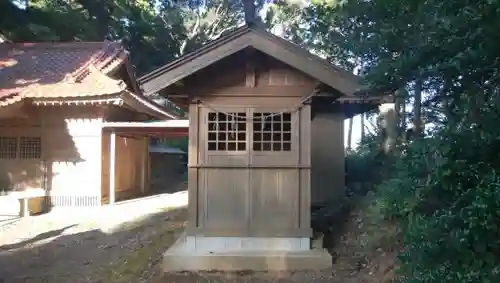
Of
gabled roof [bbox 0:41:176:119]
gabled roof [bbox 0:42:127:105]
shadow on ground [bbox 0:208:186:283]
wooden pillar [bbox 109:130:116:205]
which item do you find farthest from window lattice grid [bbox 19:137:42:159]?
shadow on ground [bbox 0:208:186:283]

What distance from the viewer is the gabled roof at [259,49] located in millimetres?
7219

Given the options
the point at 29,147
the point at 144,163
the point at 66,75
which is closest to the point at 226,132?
the point at 66,75

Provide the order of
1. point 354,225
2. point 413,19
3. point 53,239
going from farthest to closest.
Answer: point 53,239 < point 354,225 < point 413,19

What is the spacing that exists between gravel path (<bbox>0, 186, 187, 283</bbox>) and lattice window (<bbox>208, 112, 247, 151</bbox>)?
2.14m

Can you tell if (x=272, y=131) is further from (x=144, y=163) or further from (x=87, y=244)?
(x=144, y=163)

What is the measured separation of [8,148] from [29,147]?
24.5 inches

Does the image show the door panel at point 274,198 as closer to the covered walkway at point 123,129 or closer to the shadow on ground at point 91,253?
the shadow on ground at point 91,253

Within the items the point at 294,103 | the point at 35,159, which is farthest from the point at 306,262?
the point at 35,159

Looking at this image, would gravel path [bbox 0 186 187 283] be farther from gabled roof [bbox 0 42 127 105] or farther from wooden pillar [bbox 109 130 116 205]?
gabled roof [bbox 0 42 127 105]

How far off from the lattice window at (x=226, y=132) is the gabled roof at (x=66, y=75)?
252 inches

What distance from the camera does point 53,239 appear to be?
408 inches

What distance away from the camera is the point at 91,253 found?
921cm

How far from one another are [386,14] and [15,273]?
6.77 metres

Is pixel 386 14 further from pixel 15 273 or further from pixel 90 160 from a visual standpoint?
pixel 90 160
